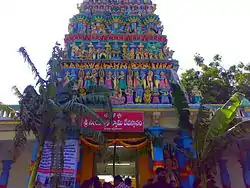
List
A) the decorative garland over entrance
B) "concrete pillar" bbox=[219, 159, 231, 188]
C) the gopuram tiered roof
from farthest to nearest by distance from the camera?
the gopuram tiered roof
"concrete pillar" bbox=[219, 159, 231, 188]
the decorative garland over entrance

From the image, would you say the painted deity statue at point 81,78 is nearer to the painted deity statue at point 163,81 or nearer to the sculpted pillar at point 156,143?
the painted deity statue at point 163,81

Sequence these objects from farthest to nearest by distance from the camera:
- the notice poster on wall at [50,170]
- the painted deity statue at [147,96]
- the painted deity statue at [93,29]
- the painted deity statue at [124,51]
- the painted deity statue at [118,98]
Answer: the painted deity statue at [93,29], the painted deity statue at [124,51], the painted deity statue at [147,96], the painted deity statue at [118,98], the notice poster on wall at [50,170]

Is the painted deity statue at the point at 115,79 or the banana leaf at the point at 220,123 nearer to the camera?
the banana leaf at the point at 220,123

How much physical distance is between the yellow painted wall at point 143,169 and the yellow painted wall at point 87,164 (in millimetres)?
1823

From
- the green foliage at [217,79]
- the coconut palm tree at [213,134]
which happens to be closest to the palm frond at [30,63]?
the coconut palm tree at [213,134]

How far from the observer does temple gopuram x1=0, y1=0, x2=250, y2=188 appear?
398 inches

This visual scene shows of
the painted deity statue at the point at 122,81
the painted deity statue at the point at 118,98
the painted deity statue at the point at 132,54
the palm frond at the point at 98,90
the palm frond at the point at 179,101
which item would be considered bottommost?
the palm frond at the point at 179,101

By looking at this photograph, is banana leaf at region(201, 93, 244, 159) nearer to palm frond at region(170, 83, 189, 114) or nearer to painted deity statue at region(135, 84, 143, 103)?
palm frond at region(170, 83, 189, 114)

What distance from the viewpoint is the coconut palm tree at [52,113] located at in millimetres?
8188

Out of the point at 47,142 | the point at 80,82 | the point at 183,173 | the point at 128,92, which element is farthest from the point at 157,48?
the point at 47,142

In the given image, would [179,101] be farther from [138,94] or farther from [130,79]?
[130,79]

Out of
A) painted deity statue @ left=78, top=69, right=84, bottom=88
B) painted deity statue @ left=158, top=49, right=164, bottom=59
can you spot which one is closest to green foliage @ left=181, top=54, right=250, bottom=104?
painted deity statue @ left=158, top=49, right=164, bottom=59

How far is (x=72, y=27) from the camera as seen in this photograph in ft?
50.4

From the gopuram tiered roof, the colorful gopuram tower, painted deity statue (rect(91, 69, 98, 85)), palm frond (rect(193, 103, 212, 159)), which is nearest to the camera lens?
palm frond (rect(193, 103, 212, 159))
